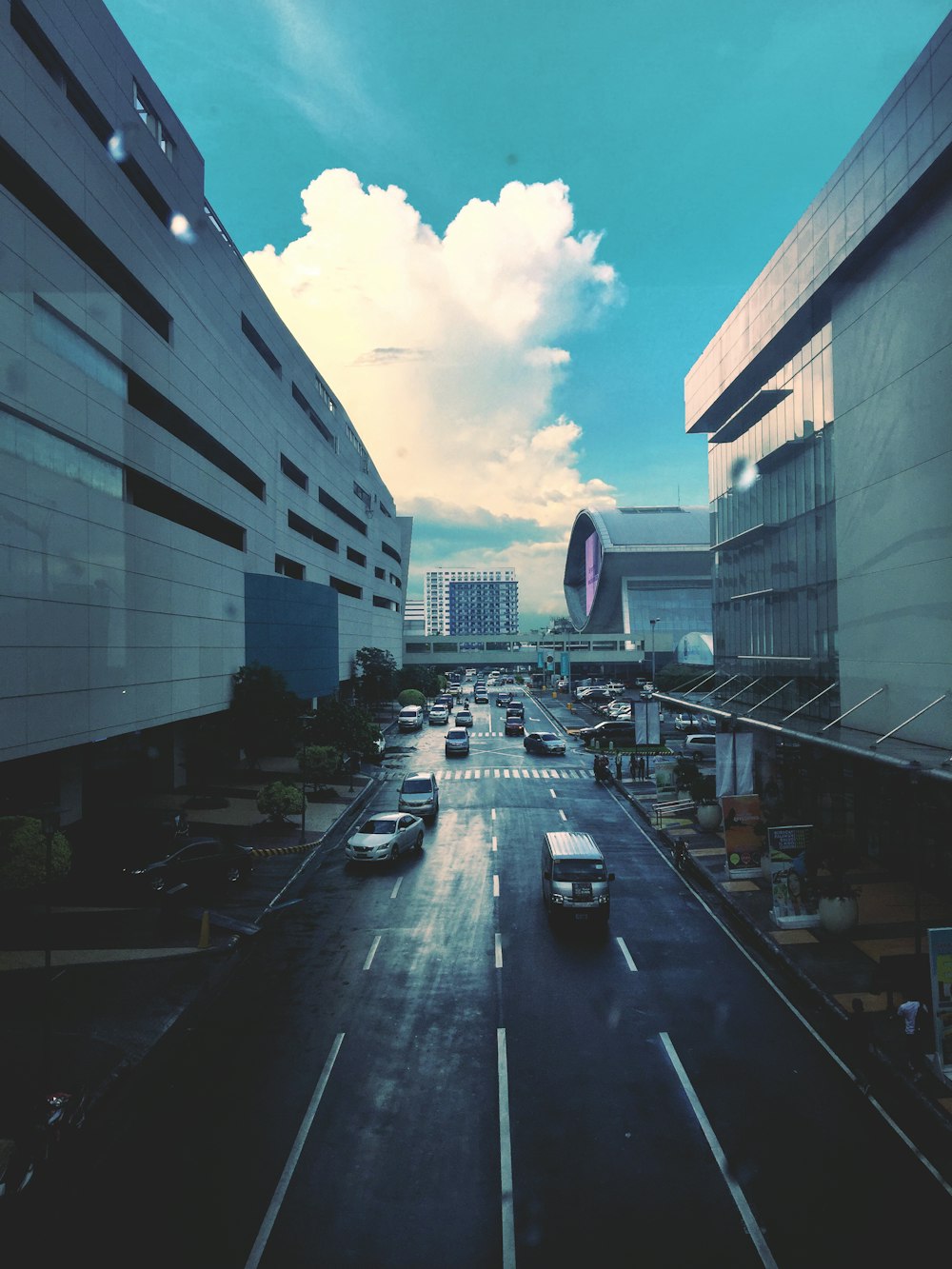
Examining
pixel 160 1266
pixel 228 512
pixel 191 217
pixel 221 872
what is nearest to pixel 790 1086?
pixel 160 1266

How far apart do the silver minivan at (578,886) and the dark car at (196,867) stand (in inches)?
380

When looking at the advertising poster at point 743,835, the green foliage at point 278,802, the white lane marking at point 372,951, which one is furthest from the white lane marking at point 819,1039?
the green foliage at point 278,802

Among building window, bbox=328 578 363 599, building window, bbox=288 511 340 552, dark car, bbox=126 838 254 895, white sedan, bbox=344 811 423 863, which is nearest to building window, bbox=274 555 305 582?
building window, bbox=288 511 340 552

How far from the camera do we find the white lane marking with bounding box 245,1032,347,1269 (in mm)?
Result: 8422

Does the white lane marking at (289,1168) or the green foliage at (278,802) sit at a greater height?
the green foliage at (278,802)

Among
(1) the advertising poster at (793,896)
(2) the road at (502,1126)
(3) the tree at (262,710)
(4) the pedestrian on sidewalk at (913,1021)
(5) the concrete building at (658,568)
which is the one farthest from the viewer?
(5) the concrete building at (658,568)

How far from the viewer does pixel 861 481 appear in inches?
926

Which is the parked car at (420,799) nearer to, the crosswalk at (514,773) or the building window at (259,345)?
the crosswalk at (514,773)

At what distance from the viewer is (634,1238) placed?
8.52m

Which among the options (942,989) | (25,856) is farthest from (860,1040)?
(25,856)

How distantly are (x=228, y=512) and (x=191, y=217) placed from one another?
1354 cm

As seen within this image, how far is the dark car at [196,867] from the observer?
856 inches

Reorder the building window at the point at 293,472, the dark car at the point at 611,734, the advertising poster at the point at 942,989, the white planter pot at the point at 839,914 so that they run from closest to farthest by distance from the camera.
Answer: the advertising poster at the point at 942,989 → the white planter pot at the point at 839,914 → the building window at the point at 293,472 → the dark car at the point at 611,734

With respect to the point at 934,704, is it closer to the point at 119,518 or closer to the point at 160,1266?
the point at 160,1266
